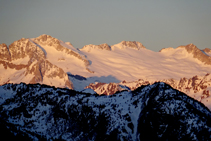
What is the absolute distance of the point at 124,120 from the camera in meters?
184

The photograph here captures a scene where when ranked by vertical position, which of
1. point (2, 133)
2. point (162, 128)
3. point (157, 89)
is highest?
point (157, 89)

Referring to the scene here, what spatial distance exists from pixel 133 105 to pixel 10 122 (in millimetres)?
49604

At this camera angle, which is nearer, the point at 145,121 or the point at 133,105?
the point at 145,121

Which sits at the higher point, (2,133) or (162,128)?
(162,128)

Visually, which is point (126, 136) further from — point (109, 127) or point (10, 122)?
point (10, 122)

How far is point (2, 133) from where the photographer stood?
17175 centimetres

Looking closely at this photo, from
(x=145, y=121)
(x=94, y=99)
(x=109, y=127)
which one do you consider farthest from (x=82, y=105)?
(x=145, y=121)

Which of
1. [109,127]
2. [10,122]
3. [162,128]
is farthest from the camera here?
[10,122]

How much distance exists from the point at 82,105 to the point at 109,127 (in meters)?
20.0

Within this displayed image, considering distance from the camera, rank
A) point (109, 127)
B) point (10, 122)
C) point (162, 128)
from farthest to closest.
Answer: point (10, 122) → point (109, 127) → point (162, 128)

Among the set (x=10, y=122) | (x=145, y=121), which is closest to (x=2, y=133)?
(x=10, y=122)

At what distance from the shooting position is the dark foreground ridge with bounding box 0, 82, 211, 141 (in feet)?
551

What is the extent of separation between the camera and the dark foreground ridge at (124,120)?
551 ft

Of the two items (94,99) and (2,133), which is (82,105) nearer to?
(94,99)
